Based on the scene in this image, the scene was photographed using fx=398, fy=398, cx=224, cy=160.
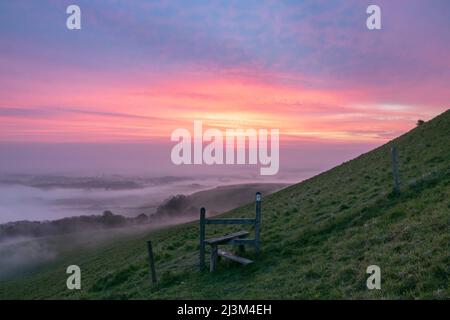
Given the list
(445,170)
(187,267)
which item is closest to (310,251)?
(187,267)

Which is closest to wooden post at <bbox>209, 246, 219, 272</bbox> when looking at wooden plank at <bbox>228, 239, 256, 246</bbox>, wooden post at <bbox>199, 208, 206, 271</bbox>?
wooden post at <bbox>199, 208, 206, 271</bbox>

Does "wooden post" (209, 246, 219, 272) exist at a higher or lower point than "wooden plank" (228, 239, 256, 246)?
lower

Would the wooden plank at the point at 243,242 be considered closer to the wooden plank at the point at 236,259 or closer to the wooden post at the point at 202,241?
the wooden plank at the point at 236,259

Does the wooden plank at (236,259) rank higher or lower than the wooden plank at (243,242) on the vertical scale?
lower

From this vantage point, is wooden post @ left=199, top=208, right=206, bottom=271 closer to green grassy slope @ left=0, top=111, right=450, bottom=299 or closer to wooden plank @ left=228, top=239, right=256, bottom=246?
green grassy slope @ left=0, top=111, right=450, bottom=299

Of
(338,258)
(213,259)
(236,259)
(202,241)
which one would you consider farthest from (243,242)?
(338,258)

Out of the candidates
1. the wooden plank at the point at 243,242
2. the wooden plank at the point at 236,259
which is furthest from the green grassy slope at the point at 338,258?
the wooden plank at the point at 243,242

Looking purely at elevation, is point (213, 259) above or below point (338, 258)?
below

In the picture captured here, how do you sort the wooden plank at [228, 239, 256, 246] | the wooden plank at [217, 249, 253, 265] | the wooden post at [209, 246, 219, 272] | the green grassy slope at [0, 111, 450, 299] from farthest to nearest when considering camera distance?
the wooden plank at [228, 239, 256, 246]
the wooden post at [209, 246, 219, 272]
the wooden plank at [217, 249, 253, 265]
the green grassy slope at [0, 111, 450, 299]

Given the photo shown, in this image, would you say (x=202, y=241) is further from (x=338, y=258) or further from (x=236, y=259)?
(x=338, y=258)

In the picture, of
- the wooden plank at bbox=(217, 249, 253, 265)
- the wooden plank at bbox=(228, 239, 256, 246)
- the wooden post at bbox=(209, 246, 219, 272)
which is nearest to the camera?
the wooden plank at bbox=(217, 249, 253, 265)
